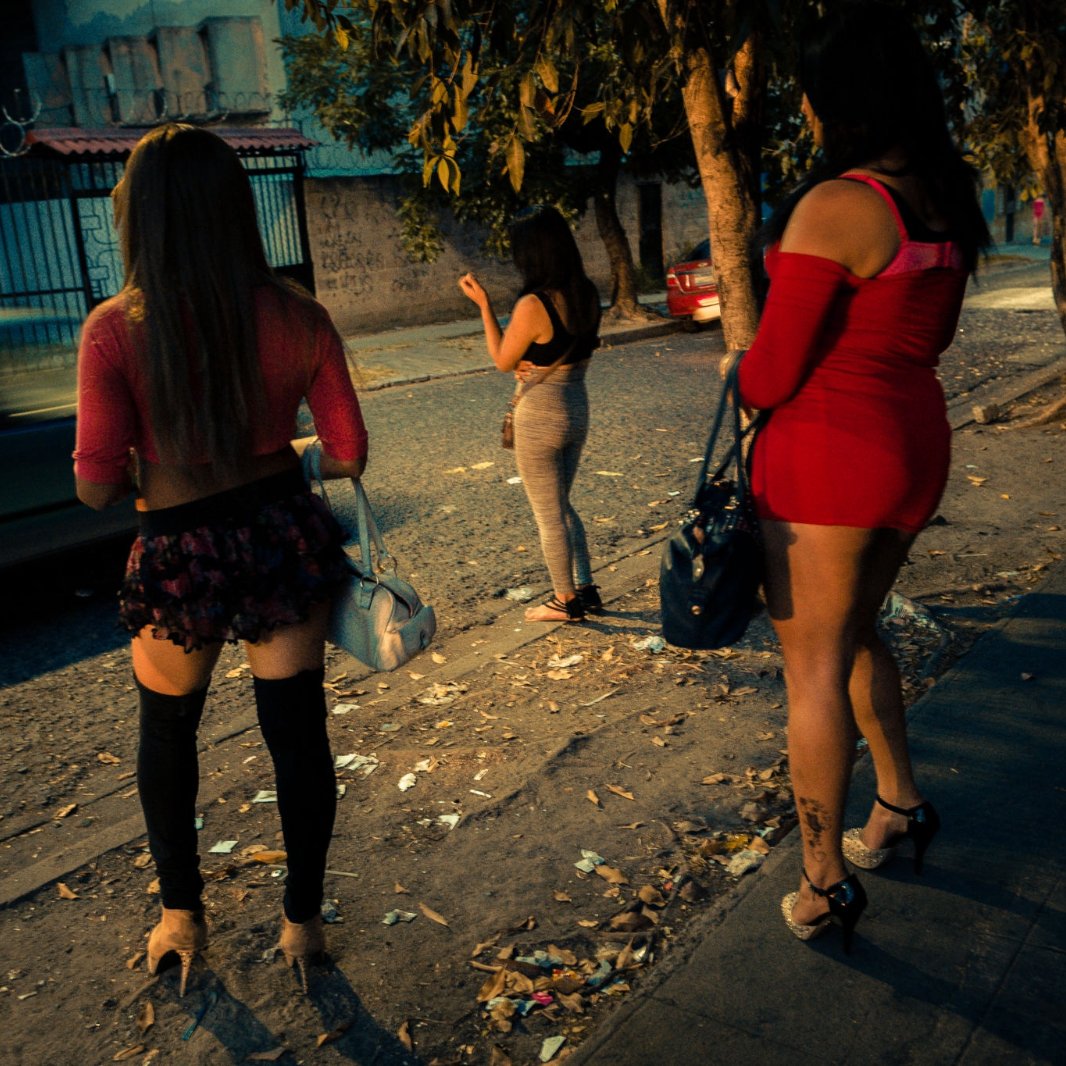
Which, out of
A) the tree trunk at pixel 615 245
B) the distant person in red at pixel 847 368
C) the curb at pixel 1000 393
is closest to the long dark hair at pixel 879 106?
the distant person in red at pixel 847 368

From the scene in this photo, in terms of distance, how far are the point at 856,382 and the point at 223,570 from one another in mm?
1429

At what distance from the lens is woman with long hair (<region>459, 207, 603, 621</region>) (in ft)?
16.7

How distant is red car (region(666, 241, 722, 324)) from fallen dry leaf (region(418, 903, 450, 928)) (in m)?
15.2

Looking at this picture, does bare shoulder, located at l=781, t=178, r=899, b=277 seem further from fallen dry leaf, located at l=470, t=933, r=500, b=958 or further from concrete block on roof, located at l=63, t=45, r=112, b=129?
concrete block on roof, located at l=63, t=45, r=112, b=129

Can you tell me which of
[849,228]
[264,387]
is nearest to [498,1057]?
[264,387]

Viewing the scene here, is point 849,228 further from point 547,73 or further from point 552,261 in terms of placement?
point 552,261

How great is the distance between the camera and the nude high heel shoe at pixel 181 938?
3.03 metres

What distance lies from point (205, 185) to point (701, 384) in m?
10.6

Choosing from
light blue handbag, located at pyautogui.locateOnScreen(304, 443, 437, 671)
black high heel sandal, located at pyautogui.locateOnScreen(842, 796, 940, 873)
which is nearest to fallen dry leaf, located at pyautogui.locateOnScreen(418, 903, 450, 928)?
light blue handbag, located at pyautogui.locateOnScreen(304, 443, 437, 671)

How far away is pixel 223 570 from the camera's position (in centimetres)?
269

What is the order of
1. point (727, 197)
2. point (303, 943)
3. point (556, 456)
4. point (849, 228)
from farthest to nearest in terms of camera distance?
point (556, 456)
point (727, 197)
point (303, 943)
point (849, 228)

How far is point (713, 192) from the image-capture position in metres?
5.02

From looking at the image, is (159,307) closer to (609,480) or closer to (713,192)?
(713,192)

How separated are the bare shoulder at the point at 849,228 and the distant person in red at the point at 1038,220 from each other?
36.1m
